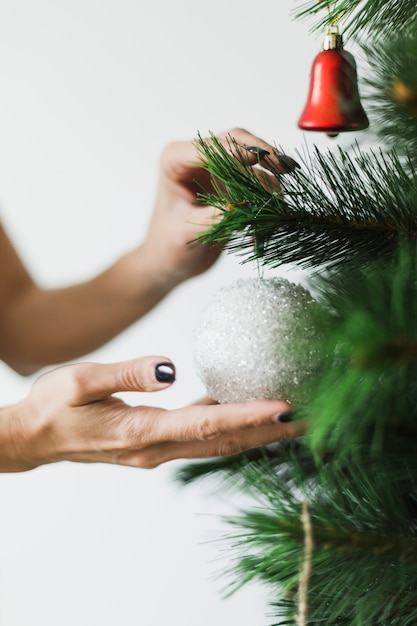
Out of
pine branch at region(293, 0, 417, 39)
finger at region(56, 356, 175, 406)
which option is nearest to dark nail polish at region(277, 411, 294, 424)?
finger at region(56, 356, 175, 406)

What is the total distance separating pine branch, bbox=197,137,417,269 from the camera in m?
0.41

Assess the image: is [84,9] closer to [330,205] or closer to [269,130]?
[269,130]

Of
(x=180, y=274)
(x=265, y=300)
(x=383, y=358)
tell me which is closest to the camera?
(x=383, y=358)

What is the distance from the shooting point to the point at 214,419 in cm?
42

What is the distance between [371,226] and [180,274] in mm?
442

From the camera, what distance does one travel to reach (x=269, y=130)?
4.76ft

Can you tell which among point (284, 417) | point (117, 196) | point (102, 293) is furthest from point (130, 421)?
point (117, 196)

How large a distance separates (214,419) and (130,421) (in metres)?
0.09

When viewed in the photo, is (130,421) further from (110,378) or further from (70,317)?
(70,317)

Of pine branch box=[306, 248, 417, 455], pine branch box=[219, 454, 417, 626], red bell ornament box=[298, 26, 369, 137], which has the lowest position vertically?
pine branch box=[219, 454, 417, 626]

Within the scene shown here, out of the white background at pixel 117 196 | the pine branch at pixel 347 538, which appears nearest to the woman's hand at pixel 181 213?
the pine branch at pixel 347 538

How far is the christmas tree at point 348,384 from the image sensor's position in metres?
0.27

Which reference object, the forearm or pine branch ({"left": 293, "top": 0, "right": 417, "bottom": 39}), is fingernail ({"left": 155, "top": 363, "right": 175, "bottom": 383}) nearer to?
pine branch ({"left": 293, "top": 0, "right": 417, "bottom": 39})

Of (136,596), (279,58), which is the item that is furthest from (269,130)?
(136,596)
